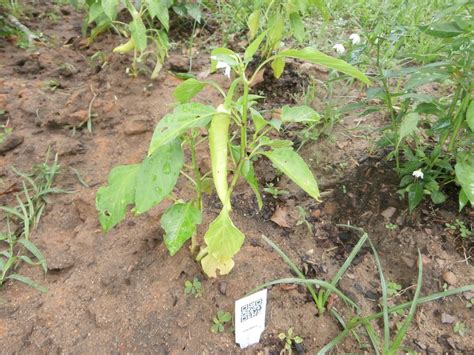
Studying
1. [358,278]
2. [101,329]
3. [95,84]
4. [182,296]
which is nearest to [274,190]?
[358,278]

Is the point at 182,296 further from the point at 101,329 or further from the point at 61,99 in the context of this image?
the point at 61,99

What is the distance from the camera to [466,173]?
3.98ft

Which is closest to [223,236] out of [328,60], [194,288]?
[194,288]

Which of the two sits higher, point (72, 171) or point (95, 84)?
point (95, 84)

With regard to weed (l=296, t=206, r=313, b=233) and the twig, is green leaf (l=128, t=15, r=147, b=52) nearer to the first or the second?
the twig

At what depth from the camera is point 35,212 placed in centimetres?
142

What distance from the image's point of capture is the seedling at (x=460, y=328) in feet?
3.82

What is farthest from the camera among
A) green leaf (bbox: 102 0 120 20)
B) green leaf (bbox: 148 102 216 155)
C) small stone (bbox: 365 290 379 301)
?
green leaf (bbox: 102 0 120 20)

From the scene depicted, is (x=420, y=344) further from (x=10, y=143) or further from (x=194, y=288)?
(x=10, y=143)

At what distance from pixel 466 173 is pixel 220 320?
3.09 ft

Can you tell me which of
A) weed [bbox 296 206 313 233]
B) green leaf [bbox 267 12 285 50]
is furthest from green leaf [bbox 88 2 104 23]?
weed [bbox 296 206 313 233]

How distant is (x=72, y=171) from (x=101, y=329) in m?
0.75

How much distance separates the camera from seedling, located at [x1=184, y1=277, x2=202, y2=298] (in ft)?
3.87

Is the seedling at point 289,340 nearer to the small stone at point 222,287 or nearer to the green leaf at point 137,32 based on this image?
the small stone at point 222,287
